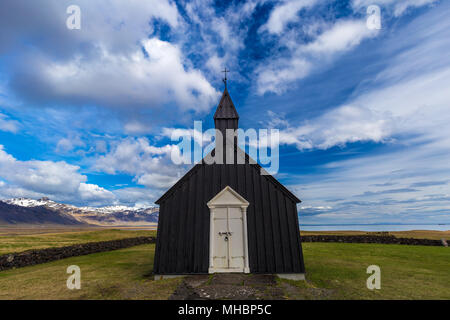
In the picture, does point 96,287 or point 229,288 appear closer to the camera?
point 229,288

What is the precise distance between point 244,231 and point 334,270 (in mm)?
6340

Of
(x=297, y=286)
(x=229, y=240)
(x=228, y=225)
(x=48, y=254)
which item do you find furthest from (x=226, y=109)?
(x=48, y=254)

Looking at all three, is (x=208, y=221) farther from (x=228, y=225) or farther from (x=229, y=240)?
(x=229, y=240)

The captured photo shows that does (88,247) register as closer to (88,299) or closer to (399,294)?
(88,299)

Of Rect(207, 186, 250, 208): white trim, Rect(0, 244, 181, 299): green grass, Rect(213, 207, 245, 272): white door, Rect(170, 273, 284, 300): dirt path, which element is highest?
Rect(207, 186, 250, 208): white trim

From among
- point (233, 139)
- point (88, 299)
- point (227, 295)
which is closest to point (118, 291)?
point (88, 299)

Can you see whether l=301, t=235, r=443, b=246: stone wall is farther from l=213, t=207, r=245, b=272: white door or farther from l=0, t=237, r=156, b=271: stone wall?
l=0, t=237, r=156, b=271: stone wall

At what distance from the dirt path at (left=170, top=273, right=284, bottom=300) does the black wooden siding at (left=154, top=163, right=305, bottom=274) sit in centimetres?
79

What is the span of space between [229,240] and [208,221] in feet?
4.69

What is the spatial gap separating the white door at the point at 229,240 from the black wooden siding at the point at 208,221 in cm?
47

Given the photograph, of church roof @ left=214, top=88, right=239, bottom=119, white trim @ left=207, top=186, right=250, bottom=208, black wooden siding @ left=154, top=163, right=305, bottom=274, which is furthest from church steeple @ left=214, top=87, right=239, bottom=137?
white trim @ left=207, top=186, right=250, bottom=208

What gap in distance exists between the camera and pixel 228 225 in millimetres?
11180

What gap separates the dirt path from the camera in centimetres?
769

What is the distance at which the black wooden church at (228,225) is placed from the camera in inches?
417
